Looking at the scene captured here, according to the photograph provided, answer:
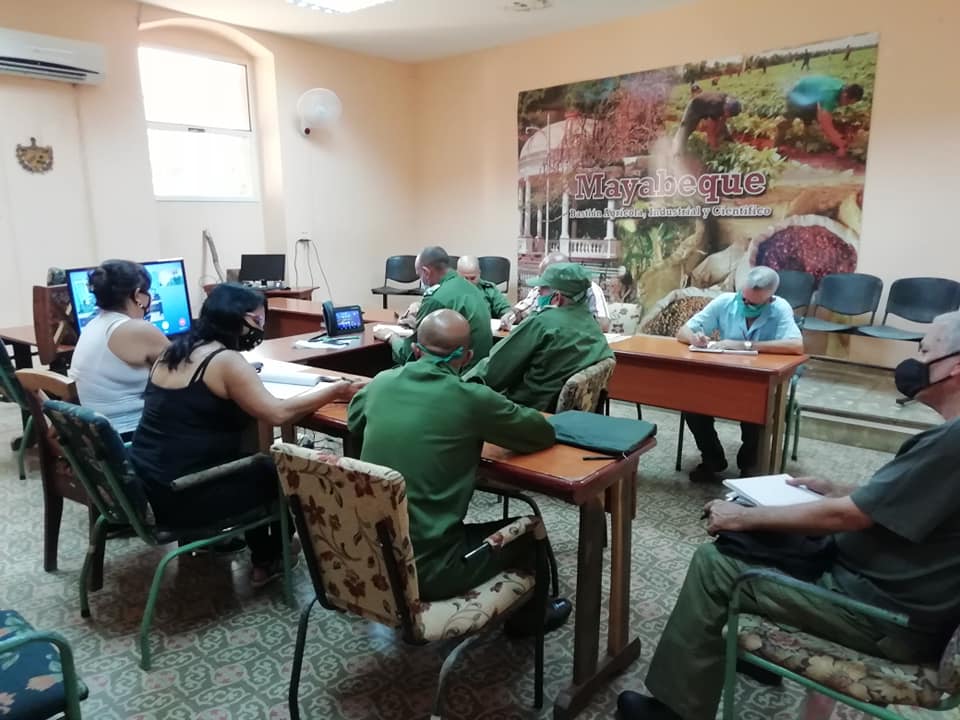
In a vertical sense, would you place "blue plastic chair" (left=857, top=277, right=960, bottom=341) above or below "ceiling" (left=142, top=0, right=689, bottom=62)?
below

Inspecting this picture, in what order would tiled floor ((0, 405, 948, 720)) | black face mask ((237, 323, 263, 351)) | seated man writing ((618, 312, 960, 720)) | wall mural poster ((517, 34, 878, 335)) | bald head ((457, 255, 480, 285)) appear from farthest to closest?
1. wall mural poster ((517, 34, 878, 335))
2. bald head ((457, 255, 480, 285))
3. black face mask ((237, 323, 263, 351))
4. tiled floor ((0, 405, 948, 720))
5. seated man writing ((618, 312, 960, 720))

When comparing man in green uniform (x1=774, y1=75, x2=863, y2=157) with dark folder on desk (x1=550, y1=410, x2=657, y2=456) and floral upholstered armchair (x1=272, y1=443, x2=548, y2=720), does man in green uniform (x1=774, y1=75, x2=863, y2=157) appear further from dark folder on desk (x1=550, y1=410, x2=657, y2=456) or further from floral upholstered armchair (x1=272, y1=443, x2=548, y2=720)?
floral upholstered armchair (x1=272, y1=443, x2=548, y2=720)

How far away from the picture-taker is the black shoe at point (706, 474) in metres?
3.53

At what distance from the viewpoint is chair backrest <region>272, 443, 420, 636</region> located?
4.55 feet

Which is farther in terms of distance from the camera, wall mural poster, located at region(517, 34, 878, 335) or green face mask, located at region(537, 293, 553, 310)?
wall mural poster, located at region(517, 34, 878, 335)

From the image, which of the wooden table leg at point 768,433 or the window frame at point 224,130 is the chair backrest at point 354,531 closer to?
the wooden table leg at point 768,433

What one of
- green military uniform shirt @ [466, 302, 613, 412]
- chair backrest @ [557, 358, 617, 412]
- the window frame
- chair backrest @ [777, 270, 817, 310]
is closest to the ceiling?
the window frame

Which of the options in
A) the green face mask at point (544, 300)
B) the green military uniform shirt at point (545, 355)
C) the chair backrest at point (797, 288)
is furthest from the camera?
the chair backrest at point (797, 288)

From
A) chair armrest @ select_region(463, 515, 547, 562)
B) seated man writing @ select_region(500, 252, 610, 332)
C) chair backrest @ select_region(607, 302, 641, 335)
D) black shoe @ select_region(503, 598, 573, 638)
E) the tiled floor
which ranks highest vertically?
seated man writing @ select_region(500, 252, 610, 332)

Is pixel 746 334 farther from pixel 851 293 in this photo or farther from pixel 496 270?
pixel 496 270

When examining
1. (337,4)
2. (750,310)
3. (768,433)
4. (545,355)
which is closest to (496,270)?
(337,4)

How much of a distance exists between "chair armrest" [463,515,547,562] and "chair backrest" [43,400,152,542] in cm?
107

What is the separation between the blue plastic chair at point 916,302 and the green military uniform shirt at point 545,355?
3051 mm

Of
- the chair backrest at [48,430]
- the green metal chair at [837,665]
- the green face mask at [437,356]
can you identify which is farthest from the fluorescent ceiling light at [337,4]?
the green metal chair at [837,665]
